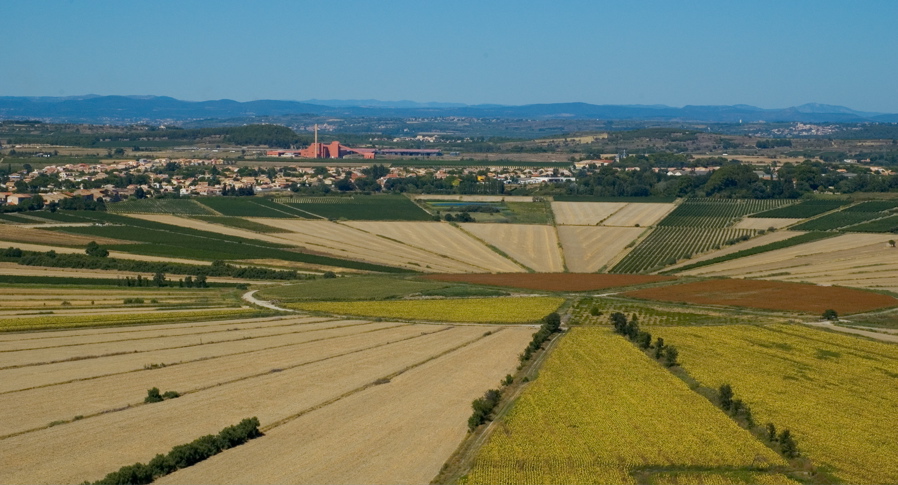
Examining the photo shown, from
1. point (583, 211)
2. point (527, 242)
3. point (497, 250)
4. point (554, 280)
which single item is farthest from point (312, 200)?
point (554, 280)

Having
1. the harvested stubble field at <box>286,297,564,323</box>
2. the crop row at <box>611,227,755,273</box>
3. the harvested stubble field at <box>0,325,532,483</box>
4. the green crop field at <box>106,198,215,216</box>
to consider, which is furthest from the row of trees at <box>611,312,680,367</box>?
the green crop field at <box>106,198,215,216</box>

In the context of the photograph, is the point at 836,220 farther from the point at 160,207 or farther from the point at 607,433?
the point at 607,433

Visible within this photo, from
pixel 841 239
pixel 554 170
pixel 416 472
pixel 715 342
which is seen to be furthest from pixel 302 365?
pixel 554 170

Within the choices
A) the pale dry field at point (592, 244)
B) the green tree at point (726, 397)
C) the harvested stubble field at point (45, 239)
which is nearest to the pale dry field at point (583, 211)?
the pale dry field at point (592, 244)

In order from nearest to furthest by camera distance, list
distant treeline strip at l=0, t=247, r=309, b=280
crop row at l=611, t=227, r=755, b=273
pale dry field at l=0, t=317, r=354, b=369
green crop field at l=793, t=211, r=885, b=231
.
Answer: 1. pale dry field at l=0, t=317, r=354, b=369
2. distant treeline strip at l=0, t=247, r=309, b=280
3. crop row at l=611, t=227, r=755, b=273
4. green crop field at l=793, t=211, r=885, b=231

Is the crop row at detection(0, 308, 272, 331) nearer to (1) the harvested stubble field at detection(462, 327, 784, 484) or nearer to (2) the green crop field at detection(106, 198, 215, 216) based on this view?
(1) the harvested stubble field at detection(462, 327, 784, 484)

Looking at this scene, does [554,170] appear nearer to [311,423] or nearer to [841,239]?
[841,239]
